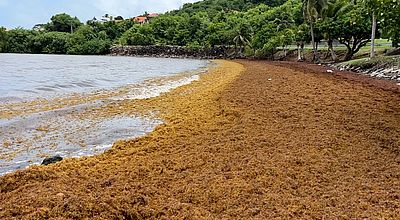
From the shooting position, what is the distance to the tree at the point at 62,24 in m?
138

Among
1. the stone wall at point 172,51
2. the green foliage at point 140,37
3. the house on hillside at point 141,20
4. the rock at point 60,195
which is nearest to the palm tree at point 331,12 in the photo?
the rock at point 60,195

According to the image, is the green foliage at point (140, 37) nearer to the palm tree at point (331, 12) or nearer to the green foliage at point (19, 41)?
the green foliage at point (19, 41)

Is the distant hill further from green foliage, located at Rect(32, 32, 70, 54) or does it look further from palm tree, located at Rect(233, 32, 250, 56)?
palm tree, located at Rect(233, 32, 250, 56)

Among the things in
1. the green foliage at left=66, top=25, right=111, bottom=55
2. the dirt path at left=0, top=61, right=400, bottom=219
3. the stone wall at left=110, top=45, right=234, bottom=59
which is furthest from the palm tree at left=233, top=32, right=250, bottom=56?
the dirt path at left=0, top=61, right=400, bottom=219

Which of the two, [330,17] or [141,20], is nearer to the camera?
[330,17]

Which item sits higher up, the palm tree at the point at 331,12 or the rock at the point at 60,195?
the palm tree at the point at 331,12

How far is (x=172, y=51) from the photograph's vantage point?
94.1m

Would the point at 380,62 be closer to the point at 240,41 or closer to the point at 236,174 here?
the point at 236,174

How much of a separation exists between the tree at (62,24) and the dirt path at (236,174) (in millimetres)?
137494

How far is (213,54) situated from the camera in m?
84.8

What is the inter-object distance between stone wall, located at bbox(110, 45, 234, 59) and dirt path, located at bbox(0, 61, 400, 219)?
71.0 m

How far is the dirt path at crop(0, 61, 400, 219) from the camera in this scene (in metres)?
4.83

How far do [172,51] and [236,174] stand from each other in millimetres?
89362

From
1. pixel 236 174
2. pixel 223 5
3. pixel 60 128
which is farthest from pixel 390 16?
pixel 223 5
